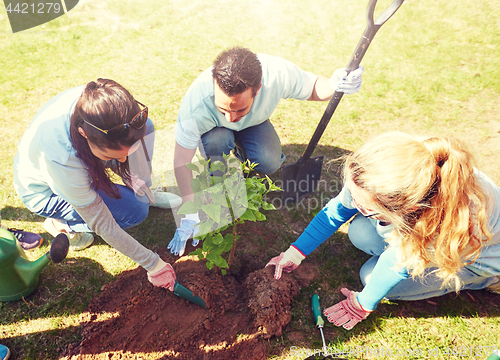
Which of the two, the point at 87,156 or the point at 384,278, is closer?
the point at 87,156

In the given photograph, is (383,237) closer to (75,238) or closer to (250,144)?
(250,144)

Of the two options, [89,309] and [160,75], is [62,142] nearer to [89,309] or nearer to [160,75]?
[89,309]

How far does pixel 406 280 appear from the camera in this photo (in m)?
2.14

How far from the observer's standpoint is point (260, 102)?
2473 mm

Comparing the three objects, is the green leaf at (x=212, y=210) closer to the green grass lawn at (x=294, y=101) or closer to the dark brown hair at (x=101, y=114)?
the dark brown hair at (x=101, y=114)

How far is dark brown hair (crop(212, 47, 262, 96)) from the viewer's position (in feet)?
6.44

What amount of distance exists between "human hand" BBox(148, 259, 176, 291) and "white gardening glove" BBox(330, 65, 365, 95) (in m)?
1.86

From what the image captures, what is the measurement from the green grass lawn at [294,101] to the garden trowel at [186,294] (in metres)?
0.60

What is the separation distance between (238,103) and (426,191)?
130 cm

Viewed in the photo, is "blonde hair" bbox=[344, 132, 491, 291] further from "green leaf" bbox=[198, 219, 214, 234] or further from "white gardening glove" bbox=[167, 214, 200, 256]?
"white gardening glove" bbox=[167, 214, 200, 256]

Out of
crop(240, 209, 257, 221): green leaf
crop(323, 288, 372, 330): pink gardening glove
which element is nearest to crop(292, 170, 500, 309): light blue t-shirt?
crop(323, 288, 372, 330): pink gardening glove

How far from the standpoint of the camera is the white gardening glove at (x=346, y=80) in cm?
230
